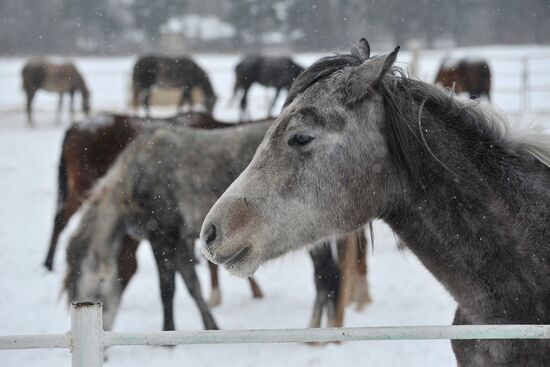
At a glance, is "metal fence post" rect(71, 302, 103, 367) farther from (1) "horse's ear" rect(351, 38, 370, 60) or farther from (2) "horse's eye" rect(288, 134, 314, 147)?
(1) "horse's ear" rect(351, 38, 370, 60)

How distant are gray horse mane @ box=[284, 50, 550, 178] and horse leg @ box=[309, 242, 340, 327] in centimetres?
273

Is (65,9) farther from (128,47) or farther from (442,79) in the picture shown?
(442,79)

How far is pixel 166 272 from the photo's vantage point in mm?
4922

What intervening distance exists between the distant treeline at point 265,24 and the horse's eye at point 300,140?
1566 centimetres

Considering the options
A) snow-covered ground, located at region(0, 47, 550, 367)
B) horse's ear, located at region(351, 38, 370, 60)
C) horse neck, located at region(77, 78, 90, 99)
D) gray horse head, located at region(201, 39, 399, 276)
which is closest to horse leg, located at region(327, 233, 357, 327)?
snow-covered ground, located at region(0, 47, 550, 367)

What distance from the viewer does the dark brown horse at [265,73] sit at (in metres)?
14.9

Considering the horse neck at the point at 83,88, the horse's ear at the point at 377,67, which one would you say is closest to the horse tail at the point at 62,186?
the horse's ear at the point at 377,67

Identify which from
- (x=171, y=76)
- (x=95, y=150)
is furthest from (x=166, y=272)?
(x=171, y=76)

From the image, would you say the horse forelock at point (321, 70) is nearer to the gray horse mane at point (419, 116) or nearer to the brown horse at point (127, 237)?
the gray horse mane at point (419, 116)

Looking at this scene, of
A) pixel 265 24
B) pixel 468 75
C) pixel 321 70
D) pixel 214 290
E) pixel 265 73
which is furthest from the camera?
pixel 265 24

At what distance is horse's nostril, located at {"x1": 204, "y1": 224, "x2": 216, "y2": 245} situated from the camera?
84.7 inches

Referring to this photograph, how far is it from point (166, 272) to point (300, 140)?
3.02 meters

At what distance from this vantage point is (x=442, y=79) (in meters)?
11.5

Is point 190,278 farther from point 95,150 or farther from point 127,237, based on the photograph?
point 95,150
